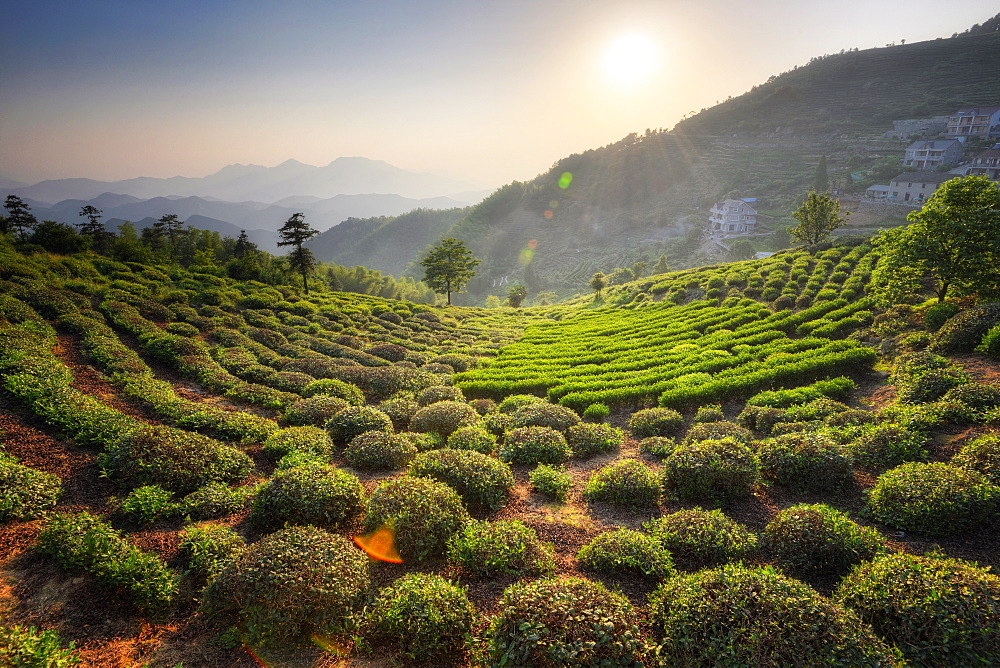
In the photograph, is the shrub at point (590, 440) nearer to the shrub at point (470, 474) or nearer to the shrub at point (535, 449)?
the shrub at point (535, 449)

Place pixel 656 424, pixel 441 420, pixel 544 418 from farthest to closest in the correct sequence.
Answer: pixel 656 424 → pixel 544 418 → pixel 441 420

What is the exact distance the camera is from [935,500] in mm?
8406

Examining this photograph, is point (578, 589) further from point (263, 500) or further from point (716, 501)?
point (263, 500)

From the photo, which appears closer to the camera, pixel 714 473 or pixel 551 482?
pixel 714 473

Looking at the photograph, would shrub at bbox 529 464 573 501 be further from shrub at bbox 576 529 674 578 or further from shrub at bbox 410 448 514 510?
shrub at bbox 576 529 674 578

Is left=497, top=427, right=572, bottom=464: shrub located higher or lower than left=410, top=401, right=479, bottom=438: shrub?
lower

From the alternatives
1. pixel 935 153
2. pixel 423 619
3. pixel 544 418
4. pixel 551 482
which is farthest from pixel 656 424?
pixel 935 153

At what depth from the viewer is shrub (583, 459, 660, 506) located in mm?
10797

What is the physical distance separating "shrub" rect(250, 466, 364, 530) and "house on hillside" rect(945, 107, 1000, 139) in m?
Result: 171

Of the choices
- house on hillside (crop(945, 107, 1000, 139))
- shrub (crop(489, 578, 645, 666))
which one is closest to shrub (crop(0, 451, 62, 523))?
shrub (crop(489, 578, 645, 666))

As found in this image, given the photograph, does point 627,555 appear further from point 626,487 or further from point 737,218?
point 737,218

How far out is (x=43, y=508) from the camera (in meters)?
8.38

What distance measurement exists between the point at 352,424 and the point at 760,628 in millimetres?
12319

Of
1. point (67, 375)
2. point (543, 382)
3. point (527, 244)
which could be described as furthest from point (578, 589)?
point (527, 244)
